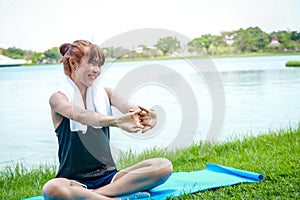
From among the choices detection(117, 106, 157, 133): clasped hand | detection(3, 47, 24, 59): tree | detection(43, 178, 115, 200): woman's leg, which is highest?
detection(3, 47, 24, 59): tree

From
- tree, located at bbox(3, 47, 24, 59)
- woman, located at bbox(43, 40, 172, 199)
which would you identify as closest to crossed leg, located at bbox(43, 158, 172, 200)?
woman, located at bbox(43, 40, 172, 199)

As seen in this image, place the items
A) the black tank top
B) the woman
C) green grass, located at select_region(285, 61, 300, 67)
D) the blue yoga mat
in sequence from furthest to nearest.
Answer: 1. green grass, located at select_region(285, 61, 300, 67)
2. the blue yoga mat
3. the black tank top
4. the woman

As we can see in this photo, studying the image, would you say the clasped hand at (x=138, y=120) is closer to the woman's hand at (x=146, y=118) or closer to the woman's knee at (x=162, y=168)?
the woman's hand at (x=146, y=118)

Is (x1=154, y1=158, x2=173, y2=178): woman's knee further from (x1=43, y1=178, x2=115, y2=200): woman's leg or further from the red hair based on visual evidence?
the red hair

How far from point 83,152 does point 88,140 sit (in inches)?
2.7

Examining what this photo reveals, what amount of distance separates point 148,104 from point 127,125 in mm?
267

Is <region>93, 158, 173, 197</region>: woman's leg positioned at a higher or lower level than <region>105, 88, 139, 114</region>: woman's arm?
lower

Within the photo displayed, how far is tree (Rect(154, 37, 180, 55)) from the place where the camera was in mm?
2230

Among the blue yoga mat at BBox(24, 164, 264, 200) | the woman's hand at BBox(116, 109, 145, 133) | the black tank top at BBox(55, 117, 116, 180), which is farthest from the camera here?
the blue yoga mat at BBox(24, 164, 264, 200)

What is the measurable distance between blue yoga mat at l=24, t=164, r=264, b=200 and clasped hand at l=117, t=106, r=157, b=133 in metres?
0.49

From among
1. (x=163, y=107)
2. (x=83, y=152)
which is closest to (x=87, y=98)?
(x=83, y=152)

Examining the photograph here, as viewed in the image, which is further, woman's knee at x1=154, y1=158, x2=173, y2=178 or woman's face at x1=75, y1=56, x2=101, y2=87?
woman's knee at x1=154, y1=158, x2=173, y2=178

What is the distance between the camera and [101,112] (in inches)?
94.5

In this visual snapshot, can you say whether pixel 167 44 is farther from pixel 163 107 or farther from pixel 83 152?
pixel 83 152
